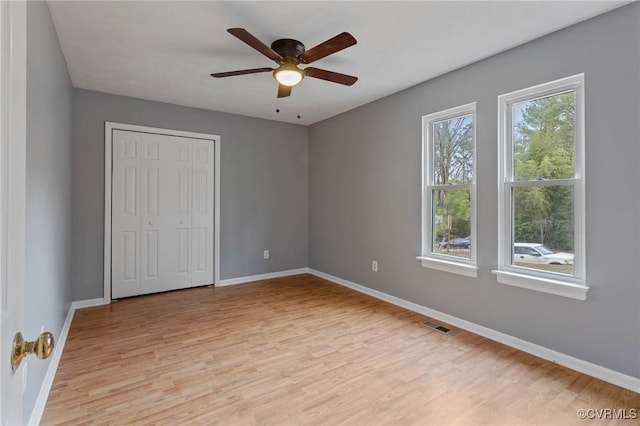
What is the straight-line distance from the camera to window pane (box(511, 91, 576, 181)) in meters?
2.50

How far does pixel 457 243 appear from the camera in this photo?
3.34m

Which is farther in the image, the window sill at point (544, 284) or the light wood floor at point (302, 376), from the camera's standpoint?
the window sill at point (544, 284)

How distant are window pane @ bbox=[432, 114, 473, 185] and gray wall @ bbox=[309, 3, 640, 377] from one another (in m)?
0.18

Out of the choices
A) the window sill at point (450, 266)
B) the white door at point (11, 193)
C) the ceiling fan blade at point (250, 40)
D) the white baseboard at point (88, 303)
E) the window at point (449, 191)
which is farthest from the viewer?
the white baseboard at point (88, 303)

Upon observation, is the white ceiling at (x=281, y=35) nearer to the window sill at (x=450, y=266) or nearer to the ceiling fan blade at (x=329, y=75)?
the ceiling fan blade at (x=329, y=75)

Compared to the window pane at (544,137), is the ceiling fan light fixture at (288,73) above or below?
above

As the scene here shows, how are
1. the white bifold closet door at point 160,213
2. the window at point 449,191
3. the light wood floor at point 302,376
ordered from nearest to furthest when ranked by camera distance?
the light wood floor at point 302,376 → the window at point 449,191 → the white bifold closet door at point 160,213

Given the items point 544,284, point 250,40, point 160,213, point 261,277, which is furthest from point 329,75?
point 261,277

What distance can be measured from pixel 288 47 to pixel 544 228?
255 cm

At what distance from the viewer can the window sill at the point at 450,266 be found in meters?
3.08

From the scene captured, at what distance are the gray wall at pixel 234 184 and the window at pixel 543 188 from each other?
3290 millimetres

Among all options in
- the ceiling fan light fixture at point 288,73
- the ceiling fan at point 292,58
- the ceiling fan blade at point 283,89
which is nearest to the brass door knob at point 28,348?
the ceiling fan at point 292,58

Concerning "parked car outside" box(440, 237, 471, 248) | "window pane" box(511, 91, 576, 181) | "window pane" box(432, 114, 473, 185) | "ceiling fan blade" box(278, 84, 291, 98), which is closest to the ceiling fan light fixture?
"ceiling fan blade" box(278, 84, 291, 98)

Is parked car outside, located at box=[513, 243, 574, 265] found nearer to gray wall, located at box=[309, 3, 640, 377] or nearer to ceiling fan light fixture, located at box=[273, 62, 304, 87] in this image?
gray wall, located at box=[309, 3, 640, 377]
